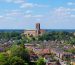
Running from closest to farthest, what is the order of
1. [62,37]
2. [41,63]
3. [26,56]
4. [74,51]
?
[41,63] < [26,56] < [74,51] < [62,37]

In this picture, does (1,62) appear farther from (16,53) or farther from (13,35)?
(13,35)

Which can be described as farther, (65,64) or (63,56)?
(63,56)

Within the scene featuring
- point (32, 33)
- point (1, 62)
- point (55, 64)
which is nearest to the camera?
point (1, 62)

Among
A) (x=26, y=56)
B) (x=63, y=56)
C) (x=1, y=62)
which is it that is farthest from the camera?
(x=63, y=56)

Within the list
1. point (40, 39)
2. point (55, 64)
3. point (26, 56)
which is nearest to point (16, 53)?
point (26, 56)

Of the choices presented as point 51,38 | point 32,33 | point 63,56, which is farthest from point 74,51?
point 32,33

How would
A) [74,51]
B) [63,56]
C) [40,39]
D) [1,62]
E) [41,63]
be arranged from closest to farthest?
[1,62]
[41,63]
[63,56]
[74,51]
[40,39]

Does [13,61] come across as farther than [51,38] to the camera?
No

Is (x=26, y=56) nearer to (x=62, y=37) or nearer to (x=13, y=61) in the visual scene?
(x=13, y=61)
